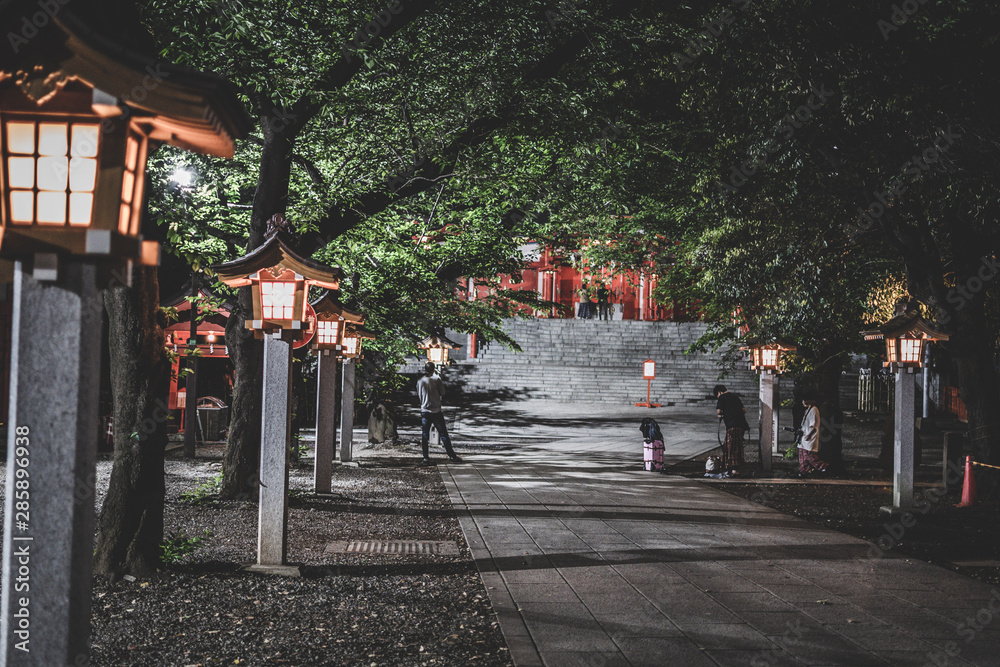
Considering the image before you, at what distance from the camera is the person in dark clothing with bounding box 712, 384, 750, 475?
1515cm

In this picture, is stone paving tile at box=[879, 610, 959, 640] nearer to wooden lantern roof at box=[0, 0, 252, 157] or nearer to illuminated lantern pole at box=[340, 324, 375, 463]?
wooden lantern roof at box=[0, 0, 252, 157]

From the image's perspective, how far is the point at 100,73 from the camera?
2939 millimetres

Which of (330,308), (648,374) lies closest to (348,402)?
(330,308)

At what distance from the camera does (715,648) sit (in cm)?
513

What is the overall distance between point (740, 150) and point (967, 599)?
8426 mm

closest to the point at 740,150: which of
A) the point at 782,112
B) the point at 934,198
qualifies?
the point at 782,112

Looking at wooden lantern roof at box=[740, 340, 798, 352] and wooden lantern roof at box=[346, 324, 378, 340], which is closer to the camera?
wooden lantern roof at box=[346, 324, 378, 340]

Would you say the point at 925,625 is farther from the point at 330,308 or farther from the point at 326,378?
the point at 326,378

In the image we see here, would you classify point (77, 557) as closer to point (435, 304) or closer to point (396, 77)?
point (396, 77)

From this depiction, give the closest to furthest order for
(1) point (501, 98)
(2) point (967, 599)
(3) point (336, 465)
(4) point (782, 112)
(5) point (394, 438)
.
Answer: (2) point (967, 599) < (4) point (782, 112) < (1) point (501, 98) < (3) point (336, 465) < (5) point (394, 438)

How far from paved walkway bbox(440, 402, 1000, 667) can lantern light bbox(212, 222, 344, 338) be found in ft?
9.90

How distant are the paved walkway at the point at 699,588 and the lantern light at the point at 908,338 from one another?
2922 millimetres

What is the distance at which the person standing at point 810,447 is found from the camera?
15867 millimetres

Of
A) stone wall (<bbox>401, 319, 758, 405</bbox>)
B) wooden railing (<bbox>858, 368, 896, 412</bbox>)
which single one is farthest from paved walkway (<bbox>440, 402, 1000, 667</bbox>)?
wooden railing (<bbox>858, 368, 896, 412</bbox>)
